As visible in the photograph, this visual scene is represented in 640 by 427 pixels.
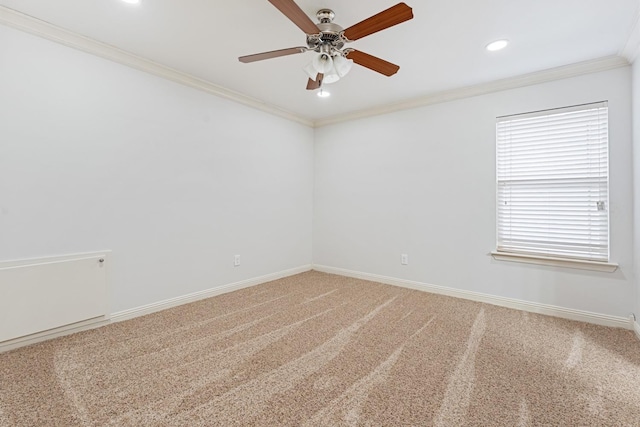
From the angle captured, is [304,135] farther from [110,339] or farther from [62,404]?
[62,404]

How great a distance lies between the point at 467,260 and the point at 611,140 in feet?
5.44

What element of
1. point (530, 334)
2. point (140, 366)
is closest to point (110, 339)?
point (140, 366)

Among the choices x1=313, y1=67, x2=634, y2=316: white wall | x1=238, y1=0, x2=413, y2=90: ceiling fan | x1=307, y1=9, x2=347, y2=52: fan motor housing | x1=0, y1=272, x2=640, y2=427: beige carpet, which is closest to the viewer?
x1=0, y1=272, x2=640, y2=427: beige carpet

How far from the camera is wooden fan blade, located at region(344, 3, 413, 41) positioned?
150 centimetres

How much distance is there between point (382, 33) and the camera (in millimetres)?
2238

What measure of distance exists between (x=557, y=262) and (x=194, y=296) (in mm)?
3709

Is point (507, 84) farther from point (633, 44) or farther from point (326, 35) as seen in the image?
point (326, 35)

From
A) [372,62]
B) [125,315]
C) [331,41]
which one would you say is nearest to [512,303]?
[372,62]

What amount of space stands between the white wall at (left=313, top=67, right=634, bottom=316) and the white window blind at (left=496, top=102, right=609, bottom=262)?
0.08 metres

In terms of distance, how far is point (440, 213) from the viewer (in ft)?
11.5

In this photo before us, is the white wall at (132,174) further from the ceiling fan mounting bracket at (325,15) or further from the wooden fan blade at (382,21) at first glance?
the wooden fan blade at (382,21)

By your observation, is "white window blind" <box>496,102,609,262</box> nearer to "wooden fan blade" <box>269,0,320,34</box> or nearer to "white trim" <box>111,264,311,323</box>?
"wooden fan blade" <box>269,0,320,34</box>

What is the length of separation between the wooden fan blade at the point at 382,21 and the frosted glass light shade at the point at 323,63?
243mm

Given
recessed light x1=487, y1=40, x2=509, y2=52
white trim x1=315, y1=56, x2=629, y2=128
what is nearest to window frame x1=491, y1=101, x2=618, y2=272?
white trim x1=315, y1=56, x2=629, y2=128
